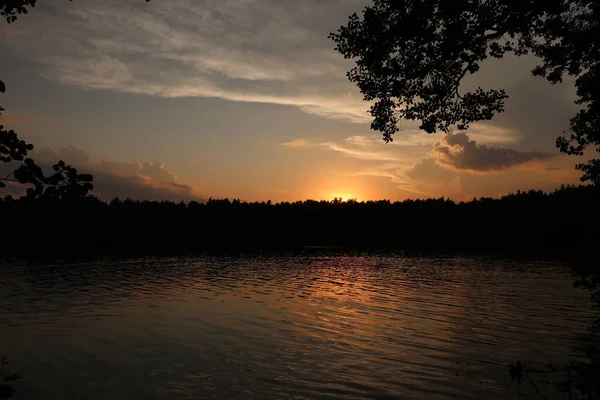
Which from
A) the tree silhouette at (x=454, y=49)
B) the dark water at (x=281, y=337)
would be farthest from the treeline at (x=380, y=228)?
the tree silhouette at (x=454, y=49)

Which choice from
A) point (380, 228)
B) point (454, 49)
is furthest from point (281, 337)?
point (380, 228)

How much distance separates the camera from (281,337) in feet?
74.7

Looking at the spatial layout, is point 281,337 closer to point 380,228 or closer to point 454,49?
point 454,49

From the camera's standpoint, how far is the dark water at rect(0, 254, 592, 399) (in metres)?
15.4

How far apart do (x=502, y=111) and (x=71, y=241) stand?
133713 millimetres

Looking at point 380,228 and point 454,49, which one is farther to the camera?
point 380,228

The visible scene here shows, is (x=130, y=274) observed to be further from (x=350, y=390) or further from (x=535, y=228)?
(x=535, y=228)

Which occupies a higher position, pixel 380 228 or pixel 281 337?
pixel 380 228

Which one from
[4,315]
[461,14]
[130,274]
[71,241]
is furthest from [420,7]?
[71,241]

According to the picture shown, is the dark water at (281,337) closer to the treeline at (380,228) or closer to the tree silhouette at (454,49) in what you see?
the tree silhouette at (454,49)

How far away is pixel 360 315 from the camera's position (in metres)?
29.0

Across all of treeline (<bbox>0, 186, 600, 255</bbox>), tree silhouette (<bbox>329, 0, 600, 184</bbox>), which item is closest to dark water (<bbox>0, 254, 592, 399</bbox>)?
tree silhouette (<bbox>329, 0, 600, 184</bbox>)

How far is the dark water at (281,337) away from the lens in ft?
50.6

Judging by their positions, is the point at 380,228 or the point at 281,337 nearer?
the point at 281,337
